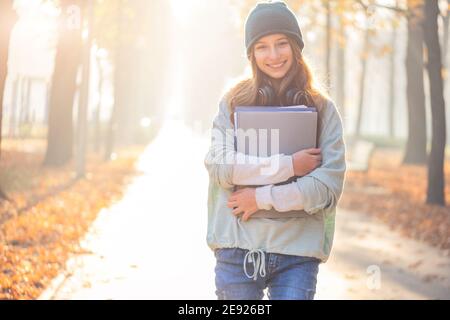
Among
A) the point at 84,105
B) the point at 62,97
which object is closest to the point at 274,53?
the point at 84,105

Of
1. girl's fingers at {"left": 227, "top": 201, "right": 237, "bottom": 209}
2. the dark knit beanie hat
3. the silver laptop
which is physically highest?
the dark knit beanie hat

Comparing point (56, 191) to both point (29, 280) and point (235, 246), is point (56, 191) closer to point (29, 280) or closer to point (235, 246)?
point (29, 280)

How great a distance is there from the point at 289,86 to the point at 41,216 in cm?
737

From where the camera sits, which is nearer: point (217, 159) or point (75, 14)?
point (217, 159)

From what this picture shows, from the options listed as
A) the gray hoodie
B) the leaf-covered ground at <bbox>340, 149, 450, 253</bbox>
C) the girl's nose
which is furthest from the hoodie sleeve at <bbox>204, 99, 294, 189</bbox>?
the leaf-covered ground at <bbox>340, 149, 450, 253</bbox>

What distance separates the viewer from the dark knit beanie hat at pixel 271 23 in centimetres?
307

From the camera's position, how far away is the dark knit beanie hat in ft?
10.1

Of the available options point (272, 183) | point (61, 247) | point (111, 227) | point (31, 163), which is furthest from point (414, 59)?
point (272, 183)

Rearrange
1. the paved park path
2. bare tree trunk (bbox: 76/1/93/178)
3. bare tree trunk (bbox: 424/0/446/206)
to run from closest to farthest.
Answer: the paved park path, bare tree trunk (bbox: 424/0/446/206), bare tree trunk (bbox: 76/1/93/178)

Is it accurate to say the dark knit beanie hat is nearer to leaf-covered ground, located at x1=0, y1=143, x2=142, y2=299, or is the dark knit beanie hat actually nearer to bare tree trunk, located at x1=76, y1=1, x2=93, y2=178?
leaf-covered ground, located at x1=0, y1=143, x2=142, y2=299

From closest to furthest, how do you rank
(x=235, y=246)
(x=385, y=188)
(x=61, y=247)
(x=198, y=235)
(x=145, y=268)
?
(x=235, y=246)
(x=145, y=268)
(x=61, y=247)
(x=198, y=235)
(x=385, y=188)

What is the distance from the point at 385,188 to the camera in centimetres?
1719

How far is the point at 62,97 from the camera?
1769cm

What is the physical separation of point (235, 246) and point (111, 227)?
736cm
